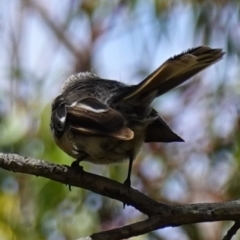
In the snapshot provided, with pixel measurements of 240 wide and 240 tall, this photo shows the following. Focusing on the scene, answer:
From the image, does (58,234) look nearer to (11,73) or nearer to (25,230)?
(25,230)

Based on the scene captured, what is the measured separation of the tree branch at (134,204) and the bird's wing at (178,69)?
0.45 meters

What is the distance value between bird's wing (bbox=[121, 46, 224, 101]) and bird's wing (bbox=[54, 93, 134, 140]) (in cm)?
17

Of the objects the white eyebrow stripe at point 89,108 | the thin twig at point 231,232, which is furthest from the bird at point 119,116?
the thin twig at point 231,232

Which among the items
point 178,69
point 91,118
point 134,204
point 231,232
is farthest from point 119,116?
point 231,232

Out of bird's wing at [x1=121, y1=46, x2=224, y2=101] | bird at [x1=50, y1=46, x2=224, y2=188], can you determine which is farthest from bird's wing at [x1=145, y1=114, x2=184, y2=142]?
bird's wing at [x1=121, y1=46, x2=224, y2=101]

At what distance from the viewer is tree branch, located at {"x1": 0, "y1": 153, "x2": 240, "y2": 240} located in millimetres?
2369

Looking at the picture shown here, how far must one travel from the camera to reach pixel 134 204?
2.51 meters

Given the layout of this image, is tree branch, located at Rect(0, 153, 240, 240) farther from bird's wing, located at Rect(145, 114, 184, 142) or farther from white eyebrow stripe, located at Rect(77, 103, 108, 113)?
bird's wing, located at Rect(145, 114, 184, 142)

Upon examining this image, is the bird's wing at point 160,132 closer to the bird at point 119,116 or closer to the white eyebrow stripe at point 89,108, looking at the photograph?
the bird at point 119,116

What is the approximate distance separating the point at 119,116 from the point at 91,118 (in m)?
0.11

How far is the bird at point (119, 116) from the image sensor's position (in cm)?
268

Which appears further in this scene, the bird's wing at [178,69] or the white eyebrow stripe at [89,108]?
the white eyebrow stripe at [89,108]

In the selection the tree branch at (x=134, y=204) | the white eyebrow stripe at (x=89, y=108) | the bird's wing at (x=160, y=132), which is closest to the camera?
the tree branch at (x=134, y=204)

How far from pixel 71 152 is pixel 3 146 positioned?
3.88ft
